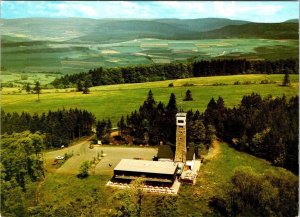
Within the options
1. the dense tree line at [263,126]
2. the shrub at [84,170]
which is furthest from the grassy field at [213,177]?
the shrub at [84,170]

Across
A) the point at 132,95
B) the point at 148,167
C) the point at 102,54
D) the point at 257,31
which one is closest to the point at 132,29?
the point at 102,54

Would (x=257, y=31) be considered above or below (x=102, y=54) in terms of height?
above

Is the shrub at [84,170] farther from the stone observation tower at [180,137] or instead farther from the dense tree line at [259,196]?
the dense tree line at [259,196]

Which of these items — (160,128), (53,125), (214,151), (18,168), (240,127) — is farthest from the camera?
(240,127)

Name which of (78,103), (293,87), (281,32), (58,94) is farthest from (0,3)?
(281,32)

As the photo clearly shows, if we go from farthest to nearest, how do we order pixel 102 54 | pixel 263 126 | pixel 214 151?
pixel 102 54 < pixel 263 126 < pixel 214 151

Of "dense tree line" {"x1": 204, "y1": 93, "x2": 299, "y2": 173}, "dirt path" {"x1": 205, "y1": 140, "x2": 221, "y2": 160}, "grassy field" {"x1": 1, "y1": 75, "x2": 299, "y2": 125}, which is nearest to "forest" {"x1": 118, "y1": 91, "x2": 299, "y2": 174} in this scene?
"dense tree line" {"x1": 204, "y1": 93, "x2": 299, "y2": 173}

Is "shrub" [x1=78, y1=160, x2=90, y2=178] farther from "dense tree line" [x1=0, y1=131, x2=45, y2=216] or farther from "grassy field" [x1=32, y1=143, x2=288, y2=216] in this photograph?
"dense tree line" [x1=0, y1=131, x2=45, y2=216]

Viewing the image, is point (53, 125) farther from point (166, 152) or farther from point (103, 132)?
point (166, 152)
